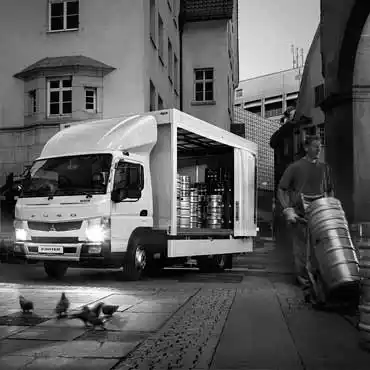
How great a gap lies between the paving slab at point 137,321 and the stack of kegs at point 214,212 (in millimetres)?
7399

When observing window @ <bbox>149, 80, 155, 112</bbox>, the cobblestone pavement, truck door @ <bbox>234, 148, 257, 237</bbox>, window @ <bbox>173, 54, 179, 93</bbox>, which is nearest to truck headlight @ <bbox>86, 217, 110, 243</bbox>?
the cobblestone pavement

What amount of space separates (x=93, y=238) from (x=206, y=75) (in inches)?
930

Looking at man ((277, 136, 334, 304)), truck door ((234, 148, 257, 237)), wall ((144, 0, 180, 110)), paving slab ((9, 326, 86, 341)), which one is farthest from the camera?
wall ((144, 0, 180, 110))

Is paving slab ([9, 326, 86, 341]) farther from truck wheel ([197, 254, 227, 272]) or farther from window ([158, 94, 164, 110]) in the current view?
window ([158, 94, 164, 110])

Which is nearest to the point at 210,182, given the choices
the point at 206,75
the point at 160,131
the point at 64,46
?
the point at 160,131

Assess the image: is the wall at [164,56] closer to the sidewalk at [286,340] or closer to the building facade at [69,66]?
the building facade at [69,66]

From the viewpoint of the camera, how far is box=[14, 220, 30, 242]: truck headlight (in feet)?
36.6

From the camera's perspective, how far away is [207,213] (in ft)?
46.1

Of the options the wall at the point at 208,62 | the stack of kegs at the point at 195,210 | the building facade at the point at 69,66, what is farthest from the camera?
the wall at the point at 208,62

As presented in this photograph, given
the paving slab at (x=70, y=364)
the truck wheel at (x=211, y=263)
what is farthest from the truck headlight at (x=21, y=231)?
the paving slab at (x=70, y=364)

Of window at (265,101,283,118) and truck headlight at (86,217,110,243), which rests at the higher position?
window at (265,101,283,118)

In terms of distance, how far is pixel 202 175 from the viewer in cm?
1492

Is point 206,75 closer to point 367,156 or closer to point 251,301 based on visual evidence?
point 367,156

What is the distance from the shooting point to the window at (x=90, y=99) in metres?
23.2
